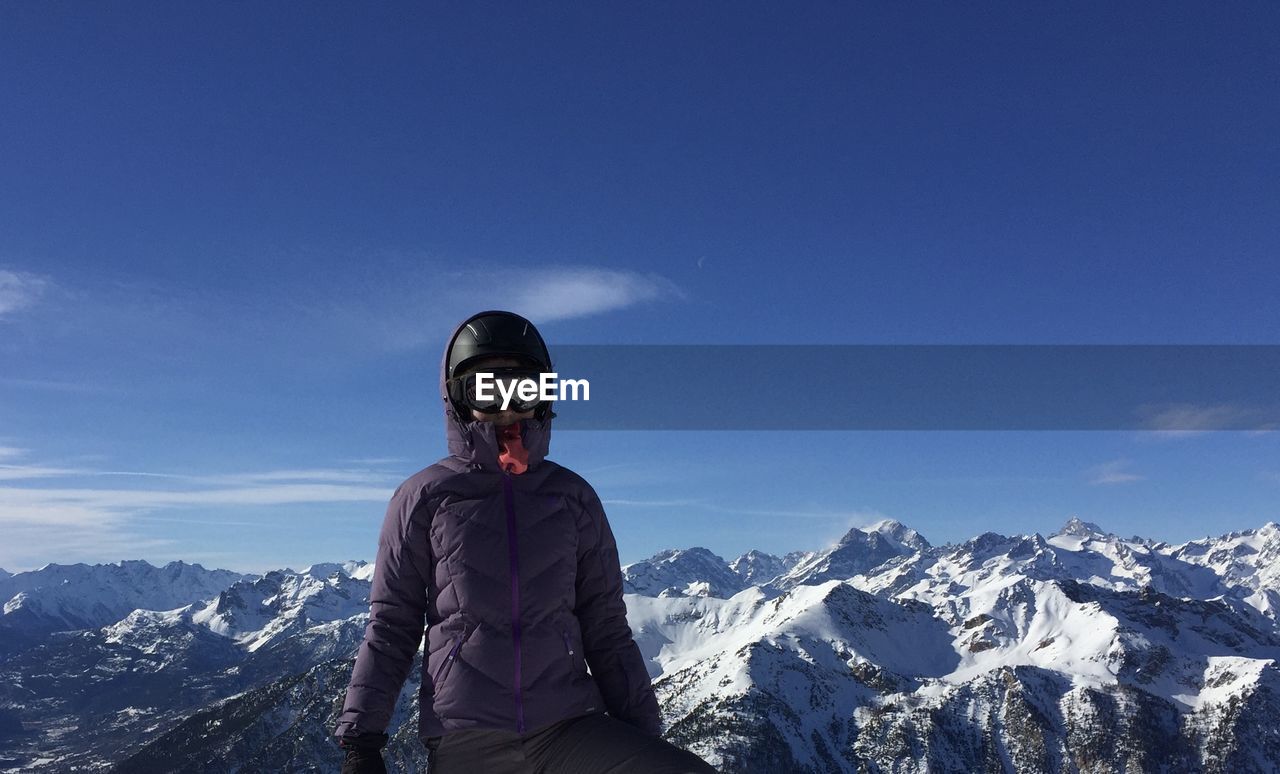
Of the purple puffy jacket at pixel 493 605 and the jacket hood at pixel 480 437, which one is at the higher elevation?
the jacket hood at pixel 480 437

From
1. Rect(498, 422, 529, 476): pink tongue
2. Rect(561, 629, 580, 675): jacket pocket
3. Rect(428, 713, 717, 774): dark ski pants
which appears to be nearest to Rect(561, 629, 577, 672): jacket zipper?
Rect(561, 629, 580, 675): jacket pocket

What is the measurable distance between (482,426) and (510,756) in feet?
7.41

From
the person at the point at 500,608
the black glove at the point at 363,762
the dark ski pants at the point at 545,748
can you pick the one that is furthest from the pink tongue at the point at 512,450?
the black glove at the point at 363,762

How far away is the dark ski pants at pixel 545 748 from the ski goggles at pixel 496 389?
2.26 metres

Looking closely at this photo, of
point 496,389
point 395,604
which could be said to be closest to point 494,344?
point 496,389

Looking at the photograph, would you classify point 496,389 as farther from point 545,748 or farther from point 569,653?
point 545,748

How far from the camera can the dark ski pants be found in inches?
213

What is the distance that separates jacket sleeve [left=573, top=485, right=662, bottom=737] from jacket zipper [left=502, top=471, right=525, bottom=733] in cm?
61

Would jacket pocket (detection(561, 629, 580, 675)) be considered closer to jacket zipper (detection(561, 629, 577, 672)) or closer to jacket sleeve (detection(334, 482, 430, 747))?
jacket zipper (detection(561, 629, 577, 672))

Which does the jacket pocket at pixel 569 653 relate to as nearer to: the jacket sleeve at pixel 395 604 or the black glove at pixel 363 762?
the jacket sleeve at pixel 395 604

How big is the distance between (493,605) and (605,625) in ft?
3.23

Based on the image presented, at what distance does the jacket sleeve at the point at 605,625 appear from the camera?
619 centimetres

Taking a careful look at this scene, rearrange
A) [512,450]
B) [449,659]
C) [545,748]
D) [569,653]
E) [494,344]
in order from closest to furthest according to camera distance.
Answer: [545,748] < [449,659] < [569,653] < [512,450] < [494,344]

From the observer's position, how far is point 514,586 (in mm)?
5902
